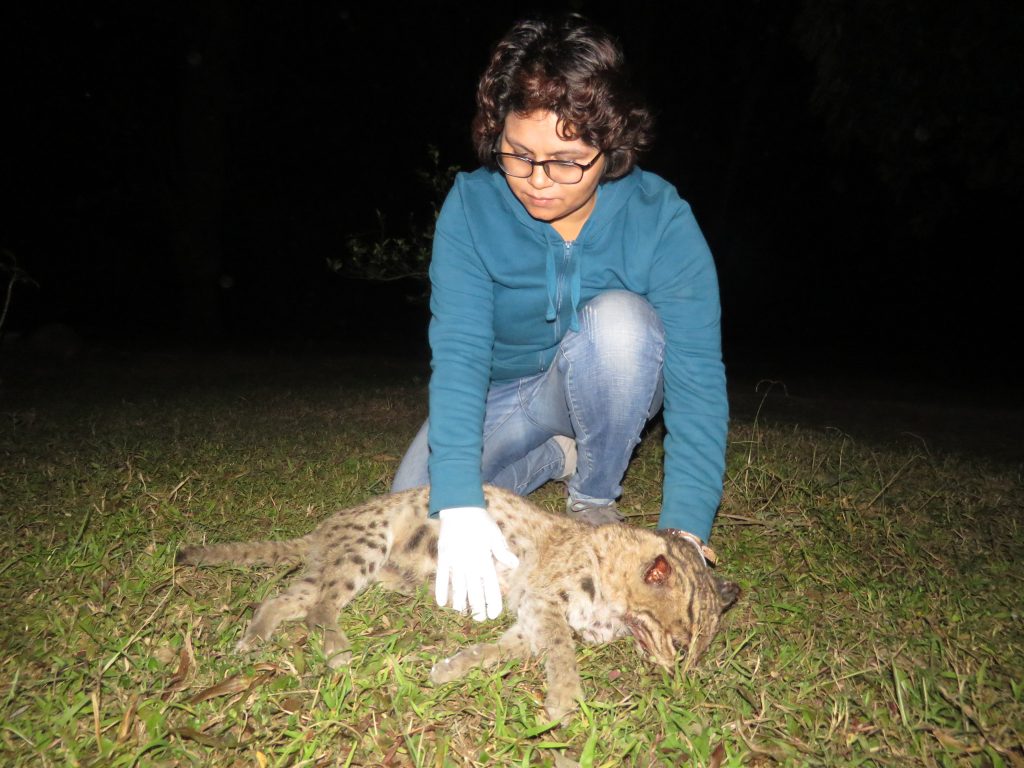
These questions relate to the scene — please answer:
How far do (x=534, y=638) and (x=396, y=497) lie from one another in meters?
1.16

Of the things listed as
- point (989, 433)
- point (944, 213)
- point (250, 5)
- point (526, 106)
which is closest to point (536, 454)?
point (526, 106)

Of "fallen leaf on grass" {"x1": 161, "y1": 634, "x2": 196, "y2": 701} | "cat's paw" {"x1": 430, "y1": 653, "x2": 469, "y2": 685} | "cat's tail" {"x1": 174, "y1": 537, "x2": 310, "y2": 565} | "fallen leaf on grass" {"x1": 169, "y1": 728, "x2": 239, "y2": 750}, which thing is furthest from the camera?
"cat's tail" {"x1": 174, "y1": 537, "x2": 310, "y2": 565}

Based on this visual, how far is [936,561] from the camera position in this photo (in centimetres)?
384

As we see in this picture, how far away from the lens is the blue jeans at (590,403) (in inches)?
138

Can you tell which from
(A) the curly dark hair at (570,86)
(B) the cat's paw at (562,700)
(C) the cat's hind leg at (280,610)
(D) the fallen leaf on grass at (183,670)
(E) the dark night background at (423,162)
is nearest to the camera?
(D) the fallen leaf on grass at (183,670)

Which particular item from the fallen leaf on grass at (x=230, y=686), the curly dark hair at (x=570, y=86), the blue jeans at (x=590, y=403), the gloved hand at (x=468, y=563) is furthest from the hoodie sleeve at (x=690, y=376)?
the fallen leaf on grass at (x=230, y=686)

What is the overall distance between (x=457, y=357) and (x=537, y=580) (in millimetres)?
1119

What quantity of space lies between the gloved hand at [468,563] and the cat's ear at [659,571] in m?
0.67

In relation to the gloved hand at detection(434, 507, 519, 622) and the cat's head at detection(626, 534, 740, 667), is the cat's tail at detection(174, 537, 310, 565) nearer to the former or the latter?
the gloved hand at detection(434, 507, 519, 622)

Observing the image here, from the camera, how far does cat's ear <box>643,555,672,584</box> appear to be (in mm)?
2852

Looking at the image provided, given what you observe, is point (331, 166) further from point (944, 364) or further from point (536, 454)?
point (536, 454)

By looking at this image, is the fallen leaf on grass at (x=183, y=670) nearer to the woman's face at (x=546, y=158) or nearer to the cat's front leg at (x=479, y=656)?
the cat's front leg at (x=479, y=656)

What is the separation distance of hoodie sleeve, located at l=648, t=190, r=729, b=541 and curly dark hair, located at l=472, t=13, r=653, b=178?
0.52m

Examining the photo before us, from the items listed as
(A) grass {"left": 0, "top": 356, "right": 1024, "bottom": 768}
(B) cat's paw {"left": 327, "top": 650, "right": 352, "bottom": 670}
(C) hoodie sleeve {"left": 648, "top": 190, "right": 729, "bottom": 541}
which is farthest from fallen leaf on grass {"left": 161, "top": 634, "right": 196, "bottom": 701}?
(C) hoodie sleeve {"left": 648, "top": 190, "right": 729, "bottom": 541}
